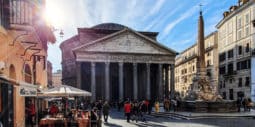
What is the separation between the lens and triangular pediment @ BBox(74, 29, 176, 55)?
154 ft

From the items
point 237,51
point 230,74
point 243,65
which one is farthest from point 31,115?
point 230,74

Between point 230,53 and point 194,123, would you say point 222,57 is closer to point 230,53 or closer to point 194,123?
point 230,53

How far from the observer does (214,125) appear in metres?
16.3

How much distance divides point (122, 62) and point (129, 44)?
9.71 feet

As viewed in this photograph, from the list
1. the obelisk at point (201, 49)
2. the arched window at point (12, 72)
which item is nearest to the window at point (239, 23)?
the obelisk at point (201, 49)

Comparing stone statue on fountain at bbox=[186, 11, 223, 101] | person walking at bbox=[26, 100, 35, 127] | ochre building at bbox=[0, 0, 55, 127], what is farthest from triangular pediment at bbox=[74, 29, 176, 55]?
person walking at bbox=[26, 100, 35, 127]

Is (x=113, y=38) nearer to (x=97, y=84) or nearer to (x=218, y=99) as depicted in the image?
(x=97, y=84)

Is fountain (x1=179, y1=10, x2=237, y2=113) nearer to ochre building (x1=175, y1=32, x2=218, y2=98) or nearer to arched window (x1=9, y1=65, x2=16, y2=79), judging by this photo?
arched window (x1=9, y1=65, x2=16, y2=79)

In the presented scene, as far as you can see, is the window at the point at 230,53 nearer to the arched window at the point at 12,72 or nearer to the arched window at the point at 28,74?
the arched window at the point at 28,74

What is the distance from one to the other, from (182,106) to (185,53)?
171ft

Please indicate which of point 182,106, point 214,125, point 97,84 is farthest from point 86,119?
point 97,84

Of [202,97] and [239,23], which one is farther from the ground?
[239,23]

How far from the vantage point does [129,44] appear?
4812 cm

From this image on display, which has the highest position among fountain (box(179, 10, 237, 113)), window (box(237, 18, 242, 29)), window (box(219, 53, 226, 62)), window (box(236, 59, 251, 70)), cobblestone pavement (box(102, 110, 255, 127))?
window (box(237, 18, 242, 29))
